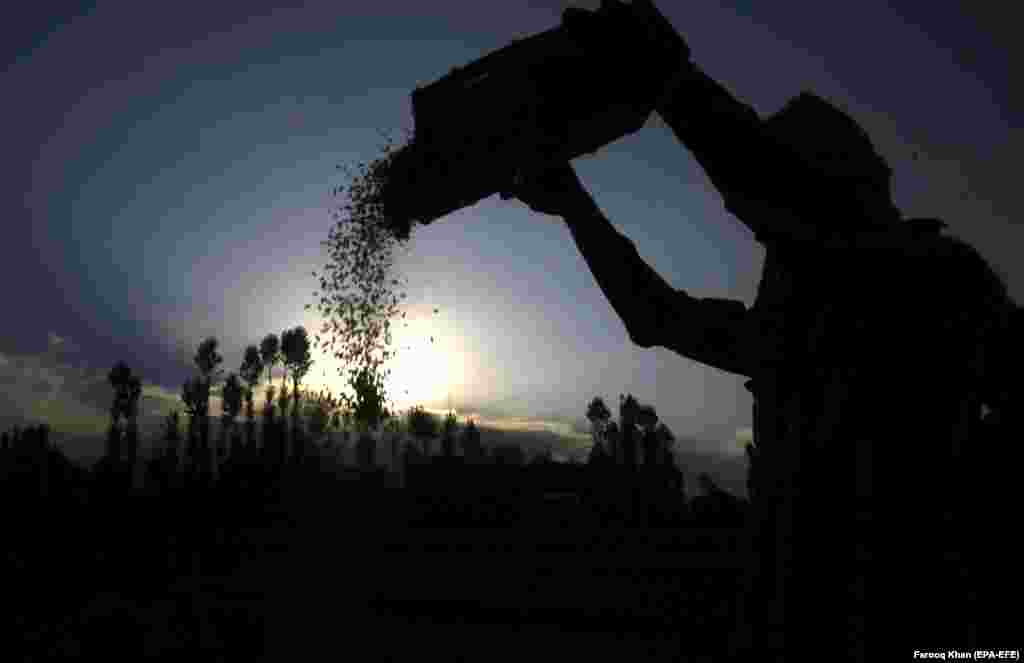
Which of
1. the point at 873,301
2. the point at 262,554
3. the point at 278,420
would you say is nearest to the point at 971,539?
the point at 873,301

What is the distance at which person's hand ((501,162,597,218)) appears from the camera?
2.14m

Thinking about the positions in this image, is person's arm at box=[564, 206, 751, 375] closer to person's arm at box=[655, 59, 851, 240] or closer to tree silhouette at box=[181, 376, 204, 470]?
person's arm at box=[655, 59, 851, 240]

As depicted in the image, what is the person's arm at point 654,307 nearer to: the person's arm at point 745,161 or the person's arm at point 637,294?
the person's arm at point 637,294

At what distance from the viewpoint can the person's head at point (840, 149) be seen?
1.63 meters

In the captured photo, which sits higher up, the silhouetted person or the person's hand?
the person's hand

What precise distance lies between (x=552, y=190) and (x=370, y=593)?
1043cm

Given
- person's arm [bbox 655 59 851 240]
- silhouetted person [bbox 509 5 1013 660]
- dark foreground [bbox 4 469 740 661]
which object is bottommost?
dark foreground [bbox 4 469 740 661]

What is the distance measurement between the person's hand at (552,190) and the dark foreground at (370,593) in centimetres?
540

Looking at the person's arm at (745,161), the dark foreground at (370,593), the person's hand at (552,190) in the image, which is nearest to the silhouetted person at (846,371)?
the person's arm at (745,161)

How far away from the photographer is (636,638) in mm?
8758

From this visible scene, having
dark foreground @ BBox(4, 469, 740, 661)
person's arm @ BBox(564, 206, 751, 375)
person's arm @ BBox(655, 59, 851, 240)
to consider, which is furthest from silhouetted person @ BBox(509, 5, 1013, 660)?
dark foreground @ BBox(4, 469, 740, 661)

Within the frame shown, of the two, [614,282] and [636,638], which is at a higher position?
[614,282]

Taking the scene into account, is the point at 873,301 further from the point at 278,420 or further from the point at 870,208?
the point at 278,420

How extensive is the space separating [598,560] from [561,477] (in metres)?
7.58
